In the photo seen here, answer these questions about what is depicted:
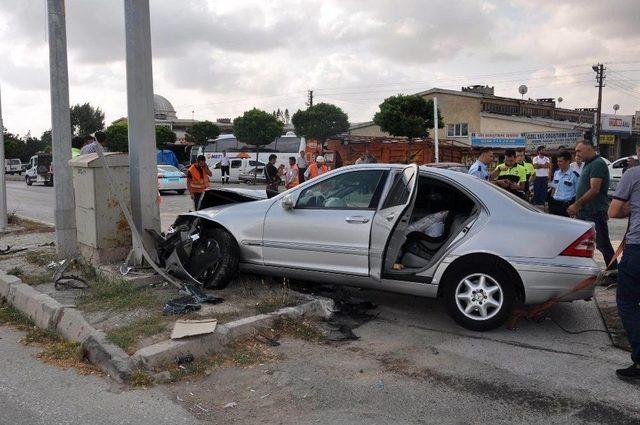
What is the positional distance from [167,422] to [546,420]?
2.39 m

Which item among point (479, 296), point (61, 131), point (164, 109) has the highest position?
point (164, 109)

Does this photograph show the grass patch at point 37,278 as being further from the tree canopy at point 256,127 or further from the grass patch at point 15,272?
the tree canopy at point 256,127

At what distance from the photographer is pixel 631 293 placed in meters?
4.16

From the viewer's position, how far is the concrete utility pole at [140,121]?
681 centimetres

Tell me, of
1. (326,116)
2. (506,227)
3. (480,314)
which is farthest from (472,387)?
(326,116)

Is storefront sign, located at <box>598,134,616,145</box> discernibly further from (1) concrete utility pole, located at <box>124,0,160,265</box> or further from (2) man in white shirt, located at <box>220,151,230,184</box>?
(1) concrete utility pole, located at <box>124,0,160,265</box>

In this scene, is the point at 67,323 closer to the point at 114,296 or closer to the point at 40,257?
the point at 114,296

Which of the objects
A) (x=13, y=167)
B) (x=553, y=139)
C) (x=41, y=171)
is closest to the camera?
(x=41, y=171)

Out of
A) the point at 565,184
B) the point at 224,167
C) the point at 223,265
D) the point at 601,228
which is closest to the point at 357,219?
the point at 223,265

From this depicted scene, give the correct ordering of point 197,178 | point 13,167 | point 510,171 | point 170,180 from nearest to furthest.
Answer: point 510,171, point 197,178, point 170,180, point 13,167

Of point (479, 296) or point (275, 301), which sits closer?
point (479, 296)

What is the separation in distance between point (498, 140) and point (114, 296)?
124 ft

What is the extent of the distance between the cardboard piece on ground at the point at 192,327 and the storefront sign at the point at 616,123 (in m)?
46.4

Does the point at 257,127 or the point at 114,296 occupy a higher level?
the point at 257,127
